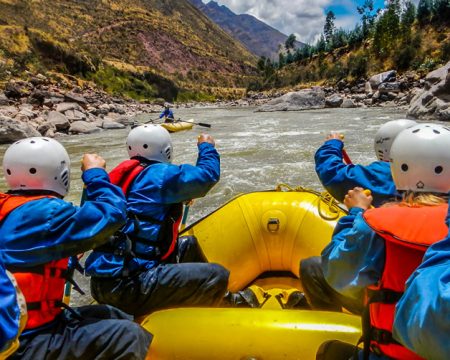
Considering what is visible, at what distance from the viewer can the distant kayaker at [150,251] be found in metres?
2.05

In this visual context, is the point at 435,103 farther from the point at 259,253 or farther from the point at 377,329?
the point at 377,329

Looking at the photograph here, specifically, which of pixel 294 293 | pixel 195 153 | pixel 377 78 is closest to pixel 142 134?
pixel 294 293

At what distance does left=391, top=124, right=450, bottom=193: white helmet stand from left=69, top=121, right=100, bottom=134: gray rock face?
46.6 feet

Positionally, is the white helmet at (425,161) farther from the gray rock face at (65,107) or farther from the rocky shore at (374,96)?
the gray rock face at (65,107)

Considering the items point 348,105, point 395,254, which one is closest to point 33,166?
point 395,254

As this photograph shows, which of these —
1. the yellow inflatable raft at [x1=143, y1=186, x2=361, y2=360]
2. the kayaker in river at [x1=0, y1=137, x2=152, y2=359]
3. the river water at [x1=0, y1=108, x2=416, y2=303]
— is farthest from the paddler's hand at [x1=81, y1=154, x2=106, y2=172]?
the river water at [x1=0, y1=108, x2=416, y2=303]

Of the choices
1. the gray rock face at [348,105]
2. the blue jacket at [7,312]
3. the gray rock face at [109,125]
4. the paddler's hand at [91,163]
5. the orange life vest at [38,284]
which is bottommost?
the gray rock face at [109,125]

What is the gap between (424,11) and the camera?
122 feet

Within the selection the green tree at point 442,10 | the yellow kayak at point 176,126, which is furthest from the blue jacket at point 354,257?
the green tree at point 442,10

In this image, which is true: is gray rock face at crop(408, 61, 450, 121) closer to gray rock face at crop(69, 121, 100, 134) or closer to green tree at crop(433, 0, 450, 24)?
gray rock face at crop(69, 121, 100, 134)

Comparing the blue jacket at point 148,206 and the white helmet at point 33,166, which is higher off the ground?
the white helmet at point 33,166

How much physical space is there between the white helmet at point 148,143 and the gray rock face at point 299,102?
22.3 m

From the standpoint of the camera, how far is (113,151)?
1038cm

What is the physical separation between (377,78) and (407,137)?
2797cm
